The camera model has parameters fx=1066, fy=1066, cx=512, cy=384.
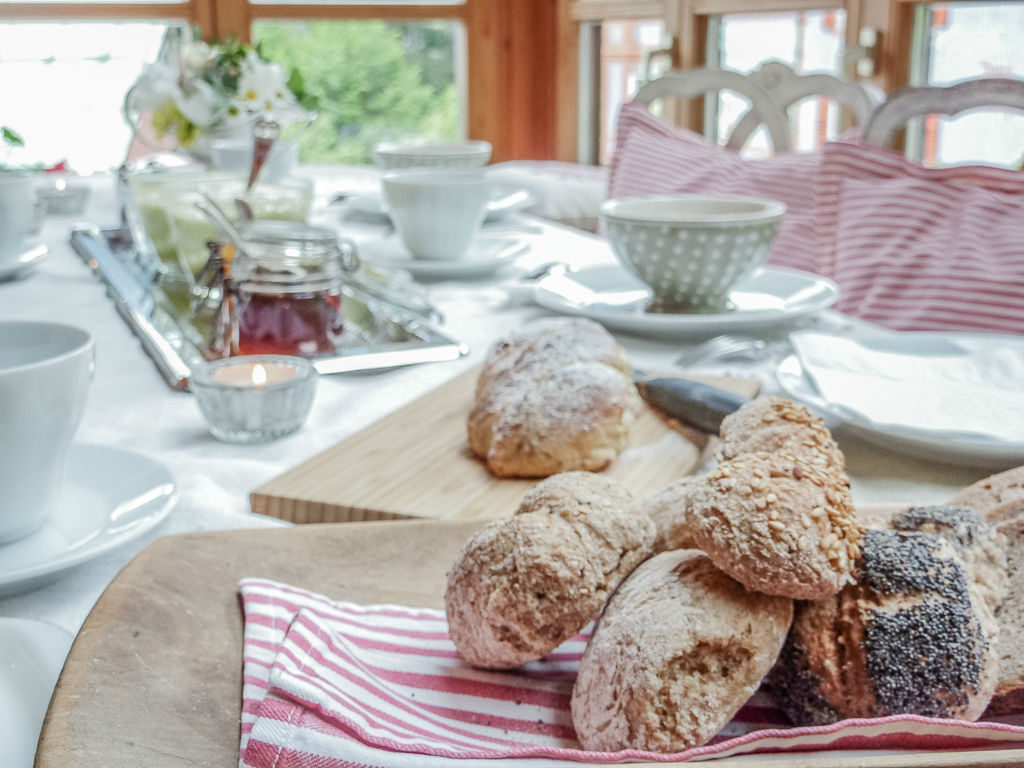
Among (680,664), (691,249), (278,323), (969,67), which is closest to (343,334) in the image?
(278,323)

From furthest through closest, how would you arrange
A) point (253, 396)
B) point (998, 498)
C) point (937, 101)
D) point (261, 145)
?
1. point (937, 101)
2. point (261, 145)
3. point (253, 396)
4. point (998, 498)

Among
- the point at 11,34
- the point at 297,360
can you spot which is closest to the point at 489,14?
the point at 11,34

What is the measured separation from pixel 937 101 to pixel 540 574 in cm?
169

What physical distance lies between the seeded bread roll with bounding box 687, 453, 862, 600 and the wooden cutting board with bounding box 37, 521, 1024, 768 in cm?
9

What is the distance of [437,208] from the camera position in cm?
166

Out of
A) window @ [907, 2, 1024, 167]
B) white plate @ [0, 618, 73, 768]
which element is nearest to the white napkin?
white plate @ [0, 618, 73, 768]

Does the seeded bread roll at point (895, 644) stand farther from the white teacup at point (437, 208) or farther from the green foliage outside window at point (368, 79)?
the green foliage outside window at point (368, 79)

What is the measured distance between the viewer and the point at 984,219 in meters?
1.73

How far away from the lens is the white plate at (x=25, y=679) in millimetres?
481

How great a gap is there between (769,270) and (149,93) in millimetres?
1363

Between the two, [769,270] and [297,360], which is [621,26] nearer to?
[769,270]

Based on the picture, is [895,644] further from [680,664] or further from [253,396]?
[253,396]

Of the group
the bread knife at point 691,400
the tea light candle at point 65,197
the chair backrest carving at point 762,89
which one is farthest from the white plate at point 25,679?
the chair backrest carving at point 762,89

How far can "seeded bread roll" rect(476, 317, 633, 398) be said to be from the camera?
981 mm
